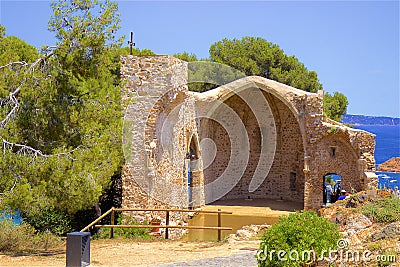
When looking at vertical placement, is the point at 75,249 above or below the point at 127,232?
above

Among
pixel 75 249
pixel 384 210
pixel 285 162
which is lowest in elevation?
pixel 75 249

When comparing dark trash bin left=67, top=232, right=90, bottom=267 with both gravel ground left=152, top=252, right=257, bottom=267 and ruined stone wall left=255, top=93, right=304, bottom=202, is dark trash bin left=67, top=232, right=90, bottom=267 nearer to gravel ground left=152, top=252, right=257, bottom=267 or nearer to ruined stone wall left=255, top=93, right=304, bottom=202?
gravel ground left=152, top=252, right=257, bottom=267

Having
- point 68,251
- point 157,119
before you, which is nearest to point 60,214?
point 157,119

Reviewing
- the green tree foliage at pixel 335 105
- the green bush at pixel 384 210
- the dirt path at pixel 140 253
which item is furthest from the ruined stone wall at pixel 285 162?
the green bush at pixel 384 210

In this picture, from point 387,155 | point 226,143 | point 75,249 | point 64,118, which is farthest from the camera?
point 387,155

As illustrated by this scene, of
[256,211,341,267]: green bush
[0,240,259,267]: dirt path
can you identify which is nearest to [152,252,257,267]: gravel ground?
[0,240,259,267]: dirt path

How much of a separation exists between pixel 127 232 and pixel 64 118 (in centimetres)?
397

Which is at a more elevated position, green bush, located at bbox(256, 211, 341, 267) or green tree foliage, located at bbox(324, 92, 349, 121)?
green tree foliage, located at bbox(324, 92, 349, 121)

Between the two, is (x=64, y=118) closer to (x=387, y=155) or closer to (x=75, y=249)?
(x=75, y=249)

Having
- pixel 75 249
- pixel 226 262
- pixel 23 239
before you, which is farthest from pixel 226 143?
pixel 75 249

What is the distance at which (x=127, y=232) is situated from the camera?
13.0 meters

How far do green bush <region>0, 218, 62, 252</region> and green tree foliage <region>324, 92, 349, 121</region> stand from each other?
17997mm

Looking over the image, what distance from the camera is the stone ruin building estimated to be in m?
12.9

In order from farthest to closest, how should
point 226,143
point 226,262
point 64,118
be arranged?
point 226,143
point 64,118
point 226,262
